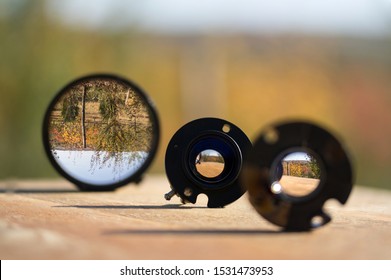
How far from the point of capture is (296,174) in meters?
2.16

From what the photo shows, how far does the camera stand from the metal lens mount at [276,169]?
83.0 inches

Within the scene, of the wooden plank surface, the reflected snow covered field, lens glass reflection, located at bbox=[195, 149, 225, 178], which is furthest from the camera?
the reflected snow covered field

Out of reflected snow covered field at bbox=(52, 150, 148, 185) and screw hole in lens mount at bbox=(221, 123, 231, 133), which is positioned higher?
A: screw hole in lens mount at bbox=(221, 123, 231, 133)

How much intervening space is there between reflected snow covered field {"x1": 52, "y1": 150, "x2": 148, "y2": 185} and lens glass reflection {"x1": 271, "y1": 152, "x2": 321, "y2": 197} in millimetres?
814

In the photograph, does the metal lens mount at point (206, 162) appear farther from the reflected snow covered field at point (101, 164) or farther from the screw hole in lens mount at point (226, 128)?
the reflected snow covered field at point (101, 164)

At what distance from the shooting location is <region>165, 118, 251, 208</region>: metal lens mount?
2.66 m

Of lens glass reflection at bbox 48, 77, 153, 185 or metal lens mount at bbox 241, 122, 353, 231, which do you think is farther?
lens glass reflection at bbox 48, 77, 153, 185

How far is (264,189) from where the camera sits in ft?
6.97

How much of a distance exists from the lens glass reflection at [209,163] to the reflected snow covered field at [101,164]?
274mm

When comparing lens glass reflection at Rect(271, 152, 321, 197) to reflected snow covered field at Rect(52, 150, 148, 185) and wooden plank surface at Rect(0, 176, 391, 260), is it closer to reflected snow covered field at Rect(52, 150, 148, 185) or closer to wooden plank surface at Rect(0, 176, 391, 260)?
wooden plank surface at Rect(0, 176, 391, 260)

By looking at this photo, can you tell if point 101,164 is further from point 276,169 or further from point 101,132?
point 276,169

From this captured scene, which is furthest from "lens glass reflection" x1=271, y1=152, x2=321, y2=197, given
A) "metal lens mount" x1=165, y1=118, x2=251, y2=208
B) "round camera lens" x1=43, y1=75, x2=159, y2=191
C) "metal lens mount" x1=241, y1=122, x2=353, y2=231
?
"round camera lens" x1=43, y1=75, x2=159, y2=191

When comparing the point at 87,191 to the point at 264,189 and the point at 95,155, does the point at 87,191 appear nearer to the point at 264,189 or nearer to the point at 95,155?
the point at 95,155

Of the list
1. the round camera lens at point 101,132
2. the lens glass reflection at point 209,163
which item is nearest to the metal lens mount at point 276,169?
the lens glass reflection at point 209,163
